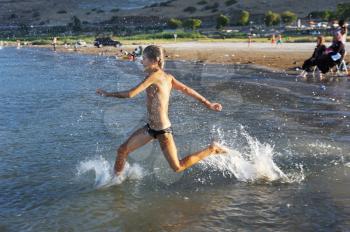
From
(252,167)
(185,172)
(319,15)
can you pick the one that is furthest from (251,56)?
(319,15)

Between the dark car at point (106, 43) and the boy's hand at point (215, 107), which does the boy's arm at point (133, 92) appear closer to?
the boy's hand at point (215, 107)

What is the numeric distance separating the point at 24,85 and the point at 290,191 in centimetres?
1925

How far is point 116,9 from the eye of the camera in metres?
127

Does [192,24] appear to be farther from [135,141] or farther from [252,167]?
[135,141]

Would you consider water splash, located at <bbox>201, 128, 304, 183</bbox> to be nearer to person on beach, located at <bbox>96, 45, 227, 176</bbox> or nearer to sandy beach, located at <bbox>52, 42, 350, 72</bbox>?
person on beach, located at <bbox>96, 45, 227, 176</bbox>

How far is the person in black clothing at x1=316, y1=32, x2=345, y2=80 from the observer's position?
1961 centimetres

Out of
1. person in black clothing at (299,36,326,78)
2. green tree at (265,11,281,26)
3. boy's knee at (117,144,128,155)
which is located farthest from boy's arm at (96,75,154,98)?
green tree at (265,11,281,26)

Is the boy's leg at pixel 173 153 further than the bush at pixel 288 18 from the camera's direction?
No

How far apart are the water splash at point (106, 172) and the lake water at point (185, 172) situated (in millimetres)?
25

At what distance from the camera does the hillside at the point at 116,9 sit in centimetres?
9062

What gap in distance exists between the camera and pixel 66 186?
847cm

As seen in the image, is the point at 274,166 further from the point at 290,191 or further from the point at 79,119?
the point at 79,119

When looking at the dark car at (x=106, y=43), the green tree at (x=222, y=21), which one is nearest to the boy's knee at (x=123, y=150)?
the dark car at (x=106, y=43)

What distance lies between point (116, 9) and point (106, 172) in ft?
400
